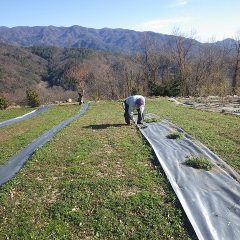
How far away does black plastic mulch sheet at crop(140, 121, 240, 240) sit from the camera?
6320 mm

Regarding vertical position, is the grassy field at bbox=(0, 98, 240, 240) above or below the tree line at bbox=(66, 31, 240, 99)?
above

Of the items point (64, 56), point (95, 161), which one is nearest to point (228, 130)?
point (95, 161)

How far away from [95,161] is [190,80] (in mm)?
41287

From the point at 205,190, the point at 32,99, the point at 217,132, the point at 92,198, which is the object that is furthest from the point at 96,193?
the point at 32,99

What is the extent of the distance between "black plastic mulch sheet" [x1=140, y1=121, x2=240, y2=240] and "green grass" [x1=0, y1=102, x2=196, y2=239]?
0.82 feet

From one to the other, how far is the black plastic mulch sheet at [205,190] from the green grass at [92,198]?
0.25 m

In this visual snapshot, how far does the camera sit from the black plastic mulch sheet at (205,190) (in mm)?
6320

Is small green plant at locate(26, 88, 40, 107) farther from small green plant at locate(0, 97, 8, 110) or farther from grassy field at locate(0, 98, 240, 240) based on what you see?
grassy field at locate(0, 98, 240, 240)

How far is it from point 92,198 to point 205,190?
2578mm

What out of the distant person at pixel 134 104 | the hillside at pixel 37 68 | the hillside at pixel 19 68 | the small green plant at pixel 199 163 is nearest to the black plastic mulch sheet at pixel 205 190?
the small green plant at pixel 199 163

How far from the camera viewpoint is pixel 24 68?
149 meters

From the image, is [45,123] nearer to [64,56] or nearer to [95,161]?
[95,161]

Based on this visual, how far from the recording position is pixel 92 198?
7934 mm

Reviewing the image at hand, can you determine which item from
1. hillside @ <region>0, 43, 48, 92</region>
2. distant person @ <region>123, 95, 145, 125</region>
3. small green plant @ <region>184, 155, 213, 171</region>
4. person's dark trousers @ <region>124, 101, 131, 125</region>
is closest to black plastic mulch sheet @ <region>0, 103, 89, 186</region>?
person's dark trousers @ <region>124, 101, 131, 125</region>
